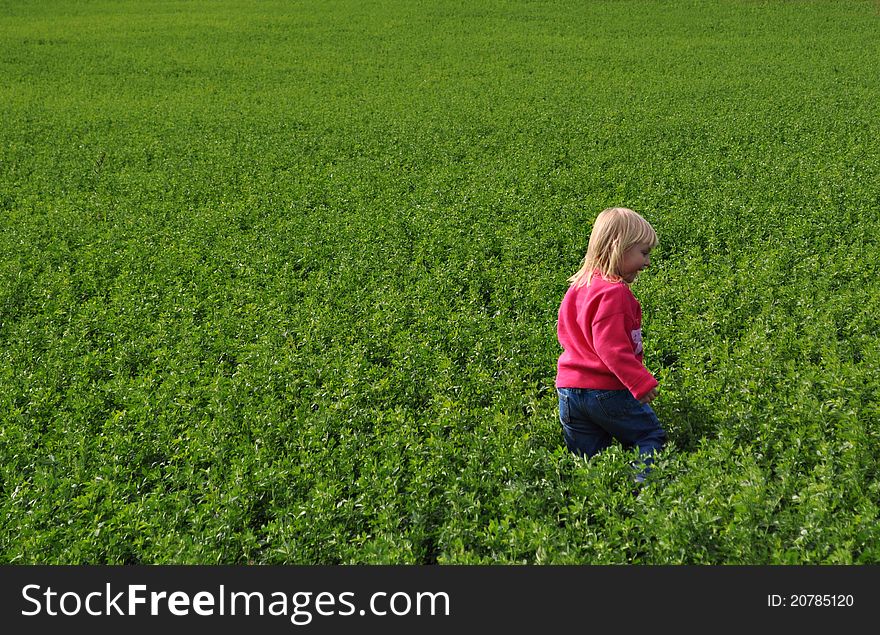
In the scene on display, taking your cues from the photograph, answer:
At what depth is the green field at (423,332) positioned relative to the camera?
461cm

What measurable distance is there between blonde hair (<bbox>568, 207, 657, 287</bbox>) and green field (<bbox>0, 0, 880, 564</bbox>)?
4.19ft

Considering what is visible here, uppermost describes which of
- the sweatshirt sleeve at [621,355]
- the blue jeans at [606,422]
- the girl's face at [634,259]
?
the girl's face at [634,259]

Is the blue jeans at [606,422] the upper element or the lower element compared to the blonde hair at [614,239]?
lower

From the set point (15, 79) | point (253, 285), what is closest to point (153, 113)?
point (15, 79)

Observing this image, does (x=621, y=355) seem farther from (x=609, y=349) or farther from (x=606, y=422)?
(x=606, y=422)

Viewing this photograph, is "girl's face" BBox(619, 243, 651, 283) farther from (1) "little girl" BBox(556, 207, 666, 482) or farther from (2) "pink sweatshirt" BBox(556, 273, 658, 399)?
(2) "pink sweatshirt" BBox(556, 273, 658, 399)

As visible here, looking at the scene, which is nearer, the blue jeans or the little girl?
the little girl

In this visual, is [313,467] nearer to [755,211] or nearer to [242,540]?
[242,540]

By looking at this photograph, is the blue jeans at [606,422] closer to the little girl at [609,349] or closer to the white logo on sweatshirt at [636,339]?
the little girl at [609,349]

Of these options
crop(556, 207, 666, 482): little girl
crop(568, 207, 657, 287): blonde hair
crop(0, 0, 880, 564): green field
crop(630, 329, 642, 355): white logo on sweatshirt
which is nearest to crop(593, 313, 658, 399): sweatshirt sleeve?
crop(556, 207, 666, 482): little girl

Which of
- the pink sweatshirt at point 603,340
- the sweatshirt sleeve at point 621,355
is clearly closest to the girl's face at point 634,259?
the pink sweatshirt at point 603,340

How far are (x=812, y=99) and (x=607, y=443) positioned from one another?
59.1ft

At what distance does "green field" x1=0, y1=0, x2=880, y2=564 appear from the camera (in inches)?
181

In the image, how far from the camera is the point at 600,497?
4703 mm
